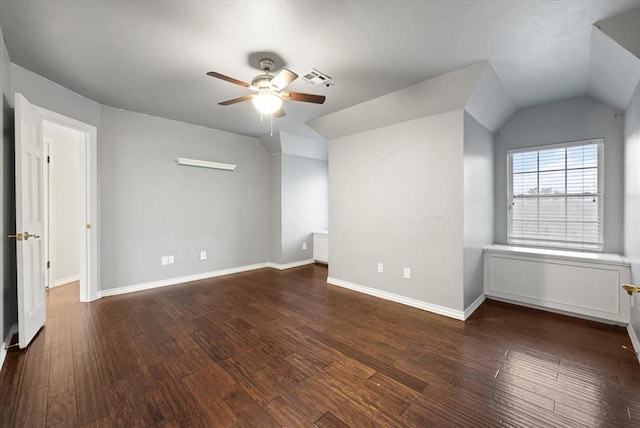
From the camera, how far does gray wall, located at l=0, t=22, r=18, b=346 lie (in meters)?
2.13

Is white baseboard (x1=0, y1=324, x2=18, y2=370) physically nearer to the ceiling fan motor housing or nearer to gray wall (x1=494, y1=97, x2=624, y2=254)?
the ceiling fan motor housing

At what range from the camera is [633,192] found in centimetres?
234

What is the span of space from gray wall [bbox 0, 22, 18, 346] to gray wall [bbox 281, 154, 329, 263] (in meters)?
3.40

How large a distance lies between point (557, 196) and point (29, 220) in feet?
18.4

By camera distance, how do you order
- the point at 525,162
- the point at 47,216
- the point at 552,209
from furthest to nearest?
1. the point at 47,216
2. the point at 525,162
3. the point at 552,209

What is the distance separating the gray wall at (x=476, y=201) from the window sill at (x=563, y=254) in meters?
0.23

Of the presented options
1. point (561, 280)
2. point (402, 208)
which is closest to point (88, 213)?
point (402, 208)

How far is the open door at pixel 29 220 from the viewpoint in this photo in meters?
2.17

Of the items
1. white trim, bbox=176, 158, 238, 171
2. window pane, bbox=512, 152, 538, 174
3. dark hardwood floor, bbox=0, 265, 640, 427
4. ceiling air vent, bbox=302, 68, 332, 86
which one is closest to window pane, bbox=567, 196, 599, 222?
window pane, bbox=512, 152, 538, 174

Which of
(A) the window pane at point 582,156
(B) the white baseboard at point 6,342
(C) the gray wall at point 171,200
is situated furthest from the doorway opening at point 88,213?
(A) the window pane at point 582,156

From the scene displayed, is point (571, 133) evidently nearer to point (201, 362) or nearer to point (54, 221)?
point (201, 362)

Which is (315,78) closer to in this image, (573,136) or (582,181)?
(573,136)

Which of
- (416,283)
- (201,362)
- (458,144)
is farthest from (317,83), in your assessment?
(201,362)

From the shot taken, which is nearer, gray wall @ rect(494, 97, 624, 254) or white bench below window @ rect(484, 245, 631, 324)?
white bench below window @ rect(484, 245, 631, 324)
